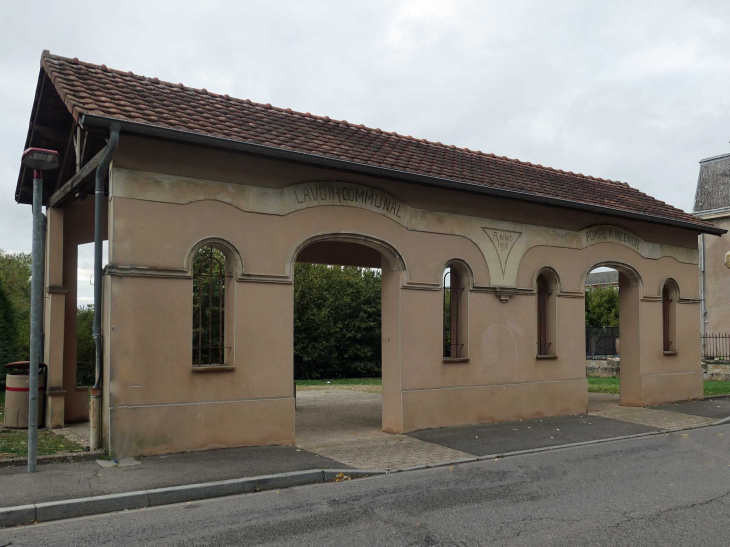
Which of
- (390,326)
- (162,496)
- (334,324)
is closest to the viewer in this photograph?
(162,496)

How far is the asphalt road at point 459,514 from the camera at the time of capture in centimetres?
573

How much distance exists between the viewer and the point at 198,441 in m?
9.30

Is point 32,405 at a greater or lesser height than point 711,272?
lesser

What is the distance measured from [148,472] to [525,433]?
621cm

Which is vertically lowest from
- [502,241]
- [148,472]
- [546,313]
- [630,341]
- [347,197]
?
[148,472]

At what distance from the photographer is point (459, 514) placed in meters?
6.49

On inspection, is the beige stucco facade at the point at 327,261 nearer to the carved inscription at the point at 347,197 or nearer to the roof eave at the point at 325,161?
the carved inscription at the point at 347,197

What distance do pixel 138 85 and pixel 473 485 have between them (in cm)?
743

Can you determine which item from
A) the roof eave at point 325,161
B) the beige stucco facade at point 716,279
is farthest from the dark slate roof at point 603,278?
the roof eave at point 325,161

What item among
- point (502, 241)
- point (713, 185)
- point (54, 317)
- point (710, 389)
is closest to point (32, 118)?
point (54, 317)

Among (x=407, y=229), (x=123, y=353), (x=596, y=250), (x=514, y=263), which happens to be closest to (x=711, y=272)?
(x=596, y=250)

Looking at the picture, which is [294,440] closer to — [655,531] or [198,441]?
[198,441]

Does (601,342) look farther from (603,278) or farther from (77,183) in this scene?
(603,278)

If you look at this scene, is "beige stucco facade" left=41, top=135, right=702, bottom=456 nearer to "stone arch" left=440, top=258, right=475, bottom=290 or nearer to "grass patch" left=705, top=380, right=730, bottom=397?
"stone arch" left=440, top=258, right=475, bottom=290
